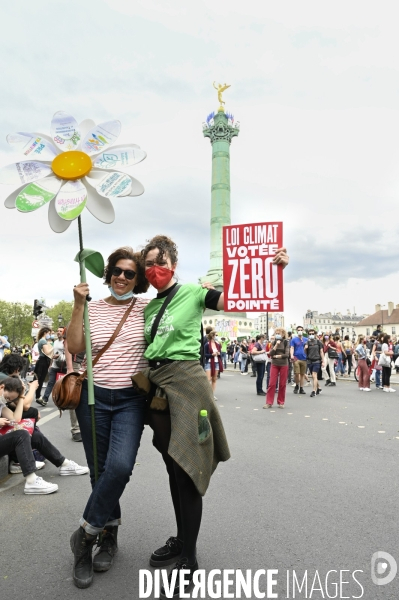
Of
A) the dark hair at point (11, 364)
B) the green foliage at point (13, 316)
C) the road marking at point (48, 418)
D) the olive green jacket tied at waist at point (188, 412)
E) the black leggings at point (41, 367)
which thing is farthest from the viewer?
the green foliage at point (13, 316)

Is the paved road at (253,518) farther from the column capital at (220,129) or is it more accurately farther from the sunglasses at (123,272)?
the column capital at (220,129)

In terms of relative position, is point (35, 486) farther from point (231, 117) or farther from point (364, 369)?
point (231, 117)

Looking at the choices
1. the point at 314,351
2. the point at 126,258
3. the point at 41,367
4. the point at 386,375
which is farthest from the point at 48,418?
the point at 386,375

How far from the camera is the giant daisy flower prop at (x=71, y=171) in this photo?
314 centimetres

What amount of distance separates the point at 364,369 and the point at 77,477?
11.4 meters

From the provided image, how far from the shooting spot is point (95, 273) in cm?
330

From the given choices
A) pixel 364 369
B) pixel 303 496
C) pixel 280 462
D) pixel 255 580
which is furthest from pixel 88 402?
pixel 364 369

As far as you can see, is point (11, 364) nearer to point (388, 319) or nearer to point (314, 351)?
point (314, 351)

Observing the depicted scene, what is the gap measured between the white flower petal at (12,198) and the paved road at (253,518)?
2.23 metres

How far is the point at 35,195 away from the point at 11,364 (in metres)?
3.18

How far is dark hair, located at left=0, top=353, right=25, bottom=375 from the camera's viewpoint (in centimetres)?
573

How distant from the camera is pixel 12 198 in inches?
123

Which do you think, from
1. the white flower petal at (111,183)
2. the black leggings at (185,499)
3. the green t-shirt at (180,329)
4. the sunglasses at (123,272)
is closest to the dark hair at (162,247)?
the sunglasses at (123,272)

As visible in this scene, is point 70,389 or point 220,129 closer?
point 70,389
